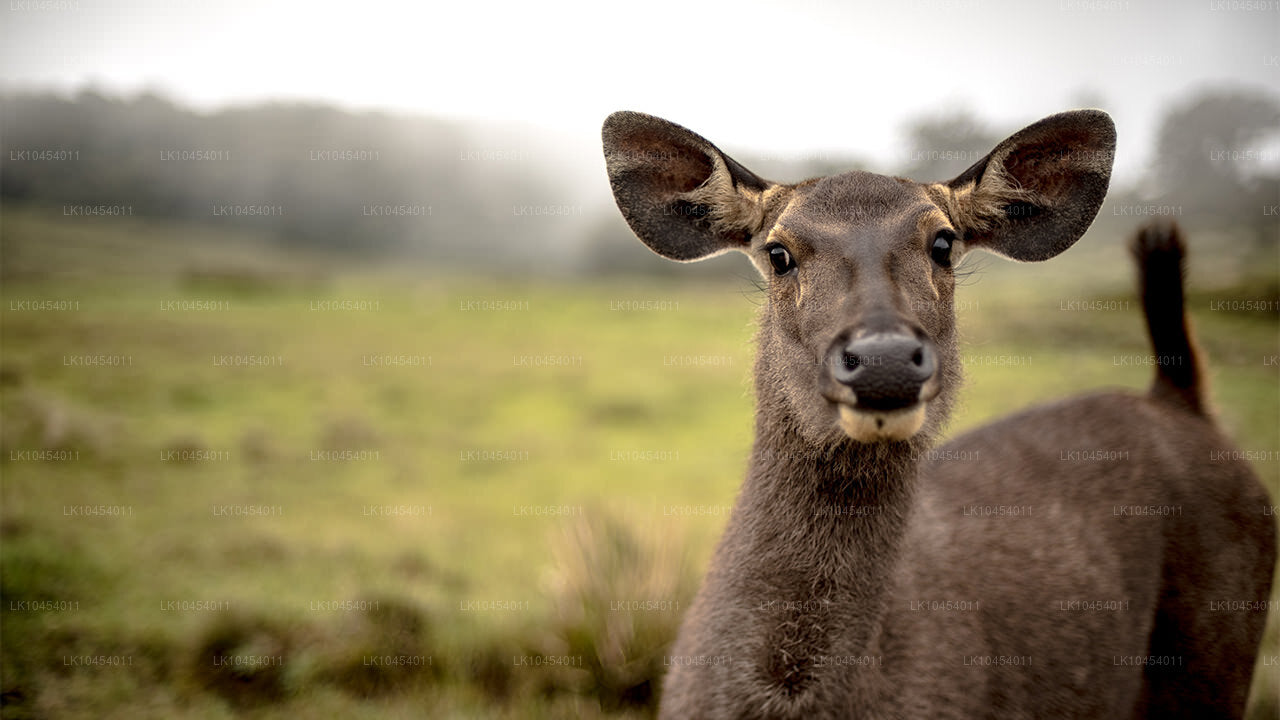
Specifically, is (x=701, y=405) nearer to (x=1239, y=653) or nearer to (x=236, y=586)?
(x=236, y=586)

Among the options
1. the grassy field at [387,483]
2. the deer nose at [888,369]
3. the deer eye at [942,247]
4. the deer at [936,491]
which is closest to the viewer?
the deer nose at [888,369]

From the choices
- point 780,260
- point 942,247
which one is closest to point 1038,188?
point 942,247

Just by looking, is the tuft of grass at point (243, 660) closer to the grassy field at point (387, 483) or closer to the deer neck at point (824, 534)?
the grassy field at point (387, 483)

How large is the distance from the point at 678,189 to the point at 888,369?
1807 mm

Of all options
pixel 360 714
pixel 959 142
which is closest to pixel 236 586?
pixel 360 714

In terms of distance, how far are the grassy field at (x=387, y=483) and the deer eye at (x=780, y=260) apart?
1.84 feet

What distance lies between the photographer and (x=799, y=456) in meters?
3.16

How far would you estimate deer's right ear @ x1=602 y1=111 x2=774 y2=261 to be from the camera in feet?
11.6

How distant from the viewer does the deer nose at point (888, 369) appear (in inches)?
93.5

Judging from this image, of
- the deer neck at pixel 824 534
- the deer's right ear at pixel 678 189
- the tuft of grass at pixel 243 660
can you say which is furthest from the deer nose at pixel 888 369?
the tuft of grass at pixel 243 660

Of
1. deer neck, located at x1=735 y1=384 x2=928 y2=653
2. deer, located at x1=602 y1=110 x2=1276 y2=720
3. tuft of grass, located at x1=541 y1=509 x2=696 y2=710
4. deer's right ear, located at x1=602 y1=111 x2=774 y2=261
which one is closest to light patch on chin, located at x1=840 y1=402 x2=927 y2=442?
deer, located at x1=602 y1=110 x2=1276 y2=720

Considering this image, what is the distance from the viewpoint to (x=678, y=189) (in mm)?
3770

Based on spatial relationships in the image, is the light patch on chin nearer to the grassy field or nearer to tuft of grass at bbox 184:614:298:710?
the grassy field

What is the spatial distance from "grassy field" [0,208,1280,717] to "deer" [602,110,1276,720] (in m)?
0.60
